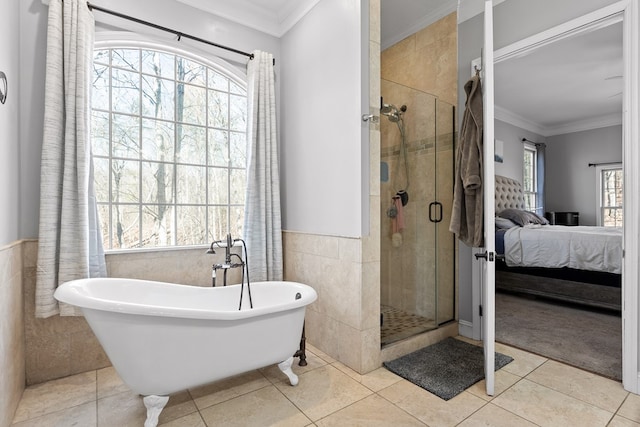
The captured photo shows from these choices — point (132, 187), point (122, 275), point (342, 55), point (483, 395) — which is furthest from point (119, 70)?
point (483, 395)

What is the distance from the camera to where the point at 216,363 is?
5.47ft

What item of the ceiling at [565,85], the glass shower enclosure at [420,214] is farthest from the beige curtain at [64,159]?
the ceiling at [565,85]

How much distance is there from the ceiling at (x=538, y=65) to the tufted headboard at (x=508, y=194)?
1156 mm

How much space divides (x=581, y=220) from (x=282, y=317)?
658 cm

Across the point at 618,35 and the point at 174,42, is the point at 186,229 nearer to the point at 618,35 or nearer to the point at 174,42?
the point at 174,42

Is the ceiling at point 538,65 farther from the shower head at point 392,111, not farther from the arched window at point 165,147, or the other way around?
the shower head at point 392,111

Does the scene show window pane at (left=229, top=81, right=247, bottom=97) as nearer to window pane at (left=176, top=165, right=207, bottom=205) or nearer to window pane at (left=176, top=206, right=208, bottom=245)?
window pane at (left=176, top=165, right=207, bottom=205)

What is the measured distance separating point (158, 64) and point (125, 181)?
978 millimetres

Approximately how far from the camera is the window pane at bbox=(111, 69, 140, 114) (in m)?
2.32

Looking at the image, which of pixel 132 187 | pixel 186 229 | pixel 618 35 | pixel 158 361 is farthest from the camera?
pixel 618 35

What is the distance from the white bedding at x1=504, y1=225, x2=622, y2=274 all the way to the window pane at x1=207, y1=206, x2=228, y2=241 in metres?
3.62

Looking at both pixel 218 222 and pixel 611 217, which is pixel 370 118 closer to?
pixel 218 222

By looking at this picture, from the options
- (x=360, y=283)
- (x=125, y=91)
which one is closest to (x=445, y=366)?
(x=360, y=283)

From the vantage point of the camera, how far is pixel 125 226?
2.35 meters
